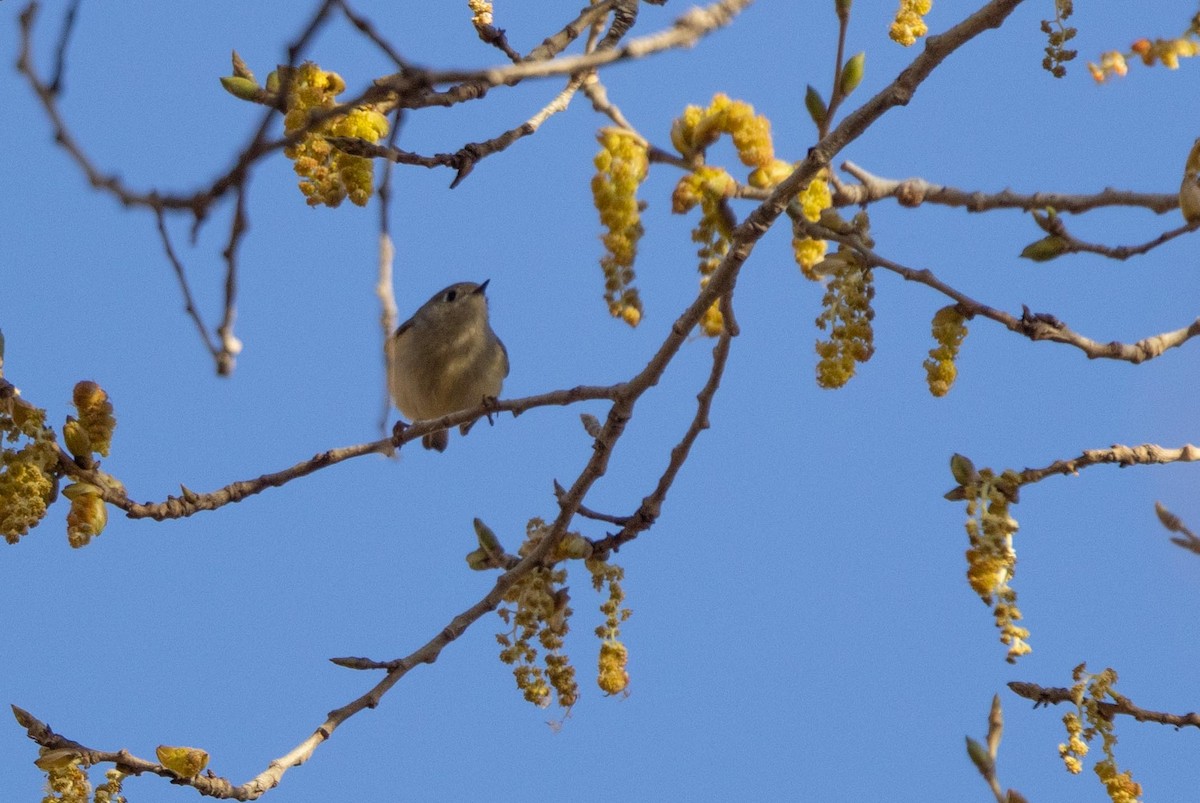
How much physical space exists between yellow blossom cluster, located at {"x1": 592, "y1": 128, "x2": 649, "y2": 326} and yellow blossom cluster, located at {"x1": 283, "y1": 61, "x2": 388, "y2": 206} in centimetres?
63

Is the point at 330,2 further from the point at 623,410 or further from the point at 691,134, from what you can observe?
the point at 623,410

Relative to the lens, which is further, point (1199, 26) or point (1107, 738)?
point (1107, 738)

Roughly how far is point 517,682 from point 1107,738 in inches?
58.8

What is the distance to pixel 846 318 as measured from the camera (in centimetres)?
328

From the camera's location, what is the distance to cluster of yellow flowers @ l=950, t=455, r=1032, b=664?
2.87 meters

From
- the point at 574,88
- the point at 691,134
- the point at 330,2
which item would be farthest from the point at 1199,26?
the point at 330,2

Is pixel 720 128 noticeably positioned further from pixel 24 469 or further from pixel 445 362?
pixel 445 362

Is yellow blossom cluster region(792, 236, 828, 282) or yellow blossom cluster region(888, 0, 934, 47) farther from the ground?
yellow blossom cluster region(888, 0, 934, 47)

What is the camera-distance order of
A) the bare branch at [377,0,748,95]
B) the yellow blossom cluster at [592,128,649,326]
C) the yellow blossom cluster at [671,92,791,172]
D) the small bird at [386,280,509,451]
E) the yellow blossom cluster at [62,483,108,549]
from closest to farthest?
1. the bare branch at [377,0,748,95]
2. the yellow blossom cluster at [592,128,649,326]
3. the yellow blossom cluster at [671,92,791,172]
4. the yellow blossom cluster at [62,483,108,549]
5. the small bird at [386,280,509,451]

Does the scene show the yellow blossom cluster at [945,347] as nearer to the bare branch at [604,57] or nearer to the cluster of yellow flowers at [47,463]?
the bare branch at [604,57]

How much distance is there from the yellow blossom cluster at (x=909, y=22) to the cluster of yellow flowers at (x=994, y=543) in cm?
104

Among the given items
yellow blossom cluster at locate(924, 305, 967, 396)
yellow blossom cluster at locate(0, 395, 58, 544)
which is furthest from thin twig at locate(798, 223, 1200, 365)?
yellow blossom cluster at locate(0, 395, 58, 544)

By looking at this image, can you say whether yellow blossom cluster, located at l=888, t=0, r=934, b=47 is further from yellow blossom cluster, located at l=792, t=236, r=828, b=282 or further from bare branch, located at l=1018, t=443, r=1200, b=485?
bare branch, located at l=1018, t=443, r=1200, b=485

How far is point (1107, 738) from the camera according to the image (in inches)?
119
